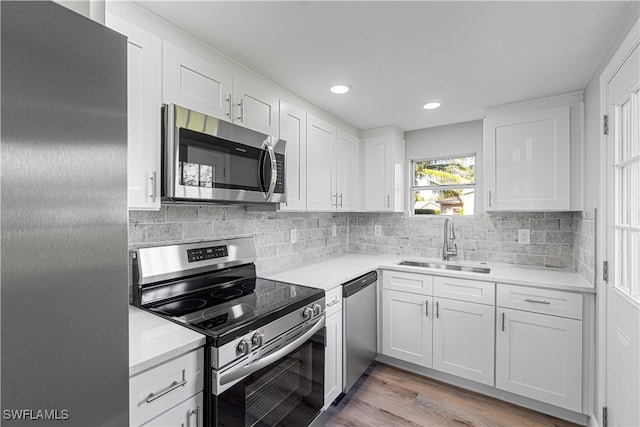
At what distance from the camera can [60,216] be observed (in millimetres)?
620

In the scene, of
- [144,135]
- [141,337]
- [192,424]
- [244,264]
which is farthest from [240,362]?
[144,135]

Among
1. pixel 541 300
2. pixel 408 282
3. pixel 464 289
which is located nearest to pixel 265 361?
pixel 408 282

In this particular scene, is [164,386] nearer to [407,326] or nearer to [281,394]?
[281,394]

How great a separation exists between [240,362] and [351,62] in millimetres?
1687

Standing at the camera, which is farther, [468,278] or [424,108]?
[424,108]

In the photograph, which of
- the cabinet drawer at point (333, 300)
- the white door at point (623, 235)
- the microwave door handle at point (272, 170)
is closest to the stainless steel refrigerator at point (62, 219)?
the microwave door handle at point (272, 170)

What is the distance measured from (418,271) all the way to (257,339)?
1.62 meters

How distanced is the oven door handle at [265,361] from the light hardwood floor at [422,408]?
77 cm

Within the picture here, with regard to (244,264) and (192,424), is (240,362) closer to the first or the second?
(192,424)

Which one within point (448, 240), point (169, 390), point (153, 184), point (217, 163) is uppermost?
point (217, 163)

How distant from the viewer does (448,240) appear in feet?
9.68

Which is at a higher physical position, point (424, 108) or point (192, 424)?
point (424, 108)

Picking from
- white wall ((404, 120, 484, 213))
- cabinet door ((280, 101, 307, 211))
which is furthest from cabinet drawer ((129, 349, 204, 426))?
white wall ((404, 120, 484, 213))

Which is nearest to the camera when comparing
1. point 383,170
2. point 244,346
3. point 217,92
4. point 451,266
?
point 244,346
